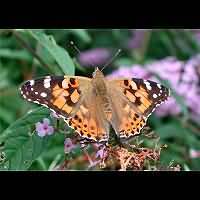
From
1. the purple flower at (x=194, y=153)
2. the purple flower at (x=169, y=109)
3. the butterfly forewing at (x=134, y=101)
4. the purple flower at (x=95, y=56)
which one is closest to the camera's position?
the butterfly forewing at (x=134, y=101)

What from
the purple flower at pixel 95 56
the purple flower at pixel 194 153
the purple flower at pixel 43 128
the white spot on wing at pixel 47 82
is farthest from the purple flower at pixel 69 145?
the purple flower at pixel 95 56

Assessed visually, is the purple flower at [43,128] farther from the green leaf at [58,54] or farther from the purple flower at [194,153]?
the purple flower at [194,153]

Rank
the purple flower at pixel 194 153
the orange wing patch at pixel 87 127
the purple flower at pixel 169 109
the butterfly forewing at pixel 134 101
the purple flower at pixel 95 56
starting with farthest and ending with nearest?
the purple flower at pixel 95 56 → the purple flower at pixel 169 109 → the purple flower at pixel 194 153 → the butterfly forewing at pixel 134 101 → the orange wing patch at pixel 87 127

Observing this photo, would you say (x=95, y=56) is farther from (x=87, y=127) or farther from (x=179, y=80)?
(x=87, y=127)

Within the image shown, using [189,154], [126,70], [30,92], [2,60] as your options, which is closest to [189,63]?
[126,70]

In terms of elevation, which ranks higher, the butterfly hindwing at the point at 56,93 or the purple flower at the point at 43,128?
the butterfly hindwing at the point at 56,93

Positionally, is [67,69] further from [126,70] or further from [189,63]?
[189,63]

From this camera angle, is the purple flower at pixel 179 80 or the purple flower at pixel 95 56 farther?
the purple flower at pixel 95 56

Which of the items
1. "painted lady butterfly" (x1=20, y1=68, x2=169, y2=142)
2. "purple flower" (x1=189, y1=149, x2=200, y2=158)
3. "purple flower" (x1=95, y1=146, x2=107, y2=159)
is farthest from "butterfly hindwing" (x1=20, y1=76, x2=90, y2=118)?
"purple flower" (x1=189, y1=149, x2=200, y2=158)
